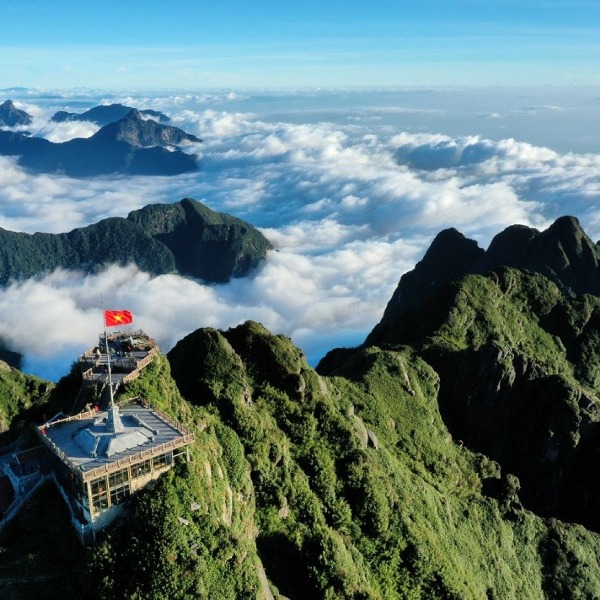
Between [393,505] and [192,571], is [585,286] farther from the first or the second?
[192,571]

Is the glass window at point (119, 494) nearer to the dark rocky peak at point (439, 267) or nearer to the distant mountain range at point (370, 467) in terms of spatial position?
the distant mountain range at point (370, 467)

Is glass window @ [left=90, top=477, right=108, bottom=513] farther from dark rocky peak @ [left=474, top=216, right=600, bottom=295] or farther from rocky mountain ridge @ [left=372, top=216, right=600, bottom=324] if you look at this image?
dark rocky peak @ [left=474, top=216, right=600, bottom=295]

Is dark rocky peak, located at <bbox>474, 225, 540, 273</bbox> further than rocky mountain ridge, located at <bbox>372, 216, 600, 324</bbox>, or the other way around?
dark rocky peak, located at <bbox>474, 225, 540, 273</bbox>

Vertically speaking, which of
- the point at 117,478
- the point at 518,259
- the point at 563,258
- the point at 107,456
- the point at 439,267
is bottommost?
the point at 439,267

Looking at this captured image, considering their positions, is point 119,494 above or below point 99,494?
below

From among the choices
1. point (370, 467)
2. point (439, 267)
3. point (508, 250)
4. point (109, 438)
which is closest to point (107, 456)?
point (109, 438)

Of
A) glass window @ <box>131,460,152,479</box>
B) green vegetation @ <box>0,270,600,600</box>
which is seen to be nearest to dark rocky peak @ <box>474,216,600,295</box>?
green vegetation @ <box>0,270,600,600</box>

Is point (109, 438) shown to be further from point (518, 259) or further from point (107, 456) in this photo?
point (518, 259)

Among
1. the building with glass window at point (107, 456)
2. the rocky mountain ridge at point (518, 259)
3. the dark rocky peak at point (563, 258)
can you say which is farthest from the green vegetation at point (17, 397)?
the dark rocky peak at point (563, 258)
